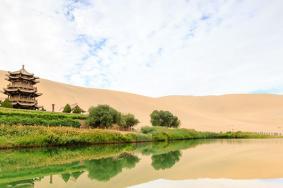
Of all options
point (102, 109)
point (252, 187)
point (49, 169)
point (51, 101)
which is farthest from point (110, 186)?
point (51, 101)

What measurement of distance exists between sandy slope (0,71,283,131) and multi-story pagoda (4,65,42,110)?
74.5 ft

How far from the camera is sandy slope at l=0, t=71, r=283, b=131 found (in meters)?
74.2

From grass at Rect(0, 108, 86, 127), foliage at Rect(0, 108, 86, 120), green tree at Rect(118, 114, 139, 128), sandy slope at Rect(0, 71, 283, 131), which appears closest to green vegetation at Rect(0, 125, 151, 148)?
A: grass at Rect(0, 108, 86, 127)

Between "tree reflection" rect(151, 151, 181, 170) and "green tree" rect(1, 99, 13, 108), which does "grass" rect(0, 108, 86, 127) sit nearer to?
"green tree" rect(1, 99, 13, 108)

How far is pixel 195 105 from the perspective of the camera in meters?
100

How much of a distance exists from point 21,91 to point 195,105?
2552 inches

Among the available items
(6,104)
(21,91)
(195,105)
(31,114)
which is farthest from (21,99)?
(195,105)

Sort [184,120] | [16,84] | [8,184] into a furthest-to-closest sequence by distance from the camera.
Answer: [184,120], [16,84], [8,184]

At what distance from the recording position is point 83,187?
10227 millimetres

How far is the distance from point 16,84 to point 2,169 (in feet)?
102

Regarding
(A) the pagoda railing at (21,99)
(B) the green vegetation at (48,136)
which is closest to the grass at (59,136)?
(B) the green vegetation at (48,136)

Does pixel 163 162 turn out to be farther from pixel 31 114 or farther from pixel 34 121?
pixel 31 114

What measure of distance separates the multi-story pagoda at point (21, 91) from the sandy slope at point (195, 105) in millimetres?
22711

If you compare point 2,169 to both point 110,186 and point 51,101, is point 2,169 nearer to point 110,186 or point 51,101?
point 110,186
